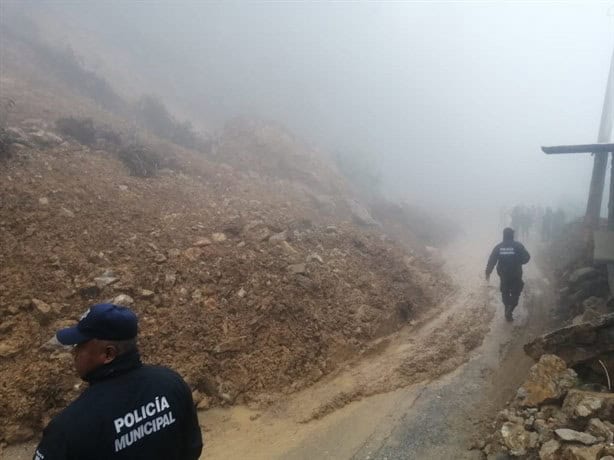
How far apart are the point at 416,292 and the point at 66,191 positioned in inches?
290

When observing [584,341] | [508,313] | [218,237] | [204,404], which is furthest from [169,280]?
[508,313]

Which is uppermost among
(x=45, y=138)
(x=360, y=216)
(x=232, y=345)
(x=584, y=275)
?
(x=45, y=138)

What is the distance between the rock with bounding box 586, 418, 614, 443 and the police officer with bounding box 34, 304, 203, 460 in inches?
127

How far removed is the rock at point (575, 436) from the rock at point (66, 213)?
7488 mm

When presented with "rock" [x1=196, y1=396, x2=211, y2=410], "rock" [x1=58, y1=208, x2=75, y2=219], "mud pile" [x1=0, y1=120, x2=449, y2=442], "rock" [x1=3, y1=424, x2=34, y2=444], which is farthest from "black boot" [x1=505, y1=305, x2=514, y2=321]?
"rock" [x1=58, y1=208, x2=75, y2=219]

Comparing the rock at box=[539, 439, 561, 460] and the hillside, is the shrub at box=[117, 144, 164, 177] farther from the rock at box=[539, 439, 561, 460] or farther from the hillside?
the rock at box=[539, 439, 561, 460]

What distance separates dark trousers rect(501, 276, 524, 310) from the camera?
23.9 ft

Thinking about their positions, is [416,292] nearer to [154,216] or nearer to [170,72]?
[154,216]

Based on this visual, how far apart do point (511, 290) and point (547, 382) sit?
3.40 metres

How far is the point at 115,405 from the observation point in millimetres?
1742

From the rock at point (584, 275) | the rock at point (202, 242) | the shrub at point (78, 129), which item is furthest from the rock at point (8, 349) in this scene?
the rock at point (584, 275)

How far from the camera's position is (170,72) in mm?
32531

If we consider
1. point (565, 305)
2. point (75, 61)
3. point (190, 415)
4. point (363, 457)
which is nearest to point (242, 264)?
point (363, 457)

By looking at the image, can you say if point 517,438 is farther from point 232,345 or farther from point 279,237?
point 279,237
